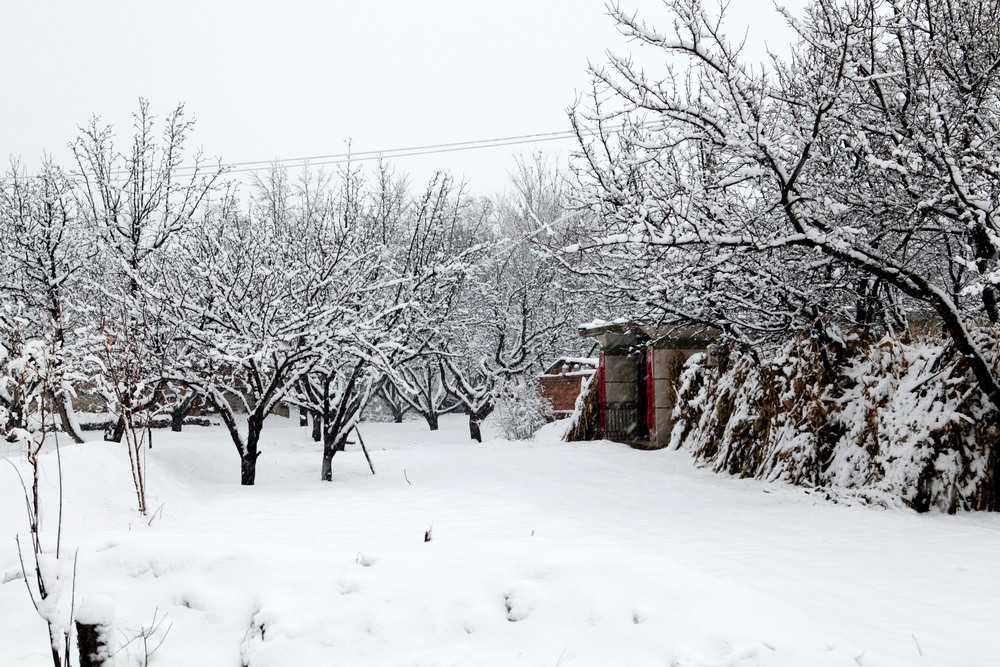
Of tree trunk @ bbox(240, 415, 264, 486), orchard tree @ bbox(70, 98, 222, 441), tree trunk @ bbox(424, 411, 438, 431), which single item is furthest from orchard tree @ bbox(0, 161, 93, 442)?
tree trunk @ bbox(424, 411, 438, 431)

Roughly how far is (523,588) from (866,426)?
5374mm

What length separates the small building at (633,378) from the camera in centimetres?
1384

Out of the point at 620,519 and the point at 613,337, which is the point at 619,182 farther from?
the point at 613,337

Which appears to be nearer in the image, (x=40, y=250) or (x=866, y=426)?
(x=866, y=426)

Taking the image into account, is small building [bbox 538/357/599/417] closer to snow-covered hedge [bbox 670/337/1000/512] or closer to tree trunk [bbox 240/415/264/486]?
snow-covered hedge [bbox 670/337/1000/512]

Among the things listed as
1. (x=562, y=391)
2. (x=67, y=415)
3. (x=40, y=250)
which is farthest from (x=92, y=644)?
(x=562, y=391)

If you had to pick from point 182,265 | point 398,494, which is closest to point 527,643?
point 398,494

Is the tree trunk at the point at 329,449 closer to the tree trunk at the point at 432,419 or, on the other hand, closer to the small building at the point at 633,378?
the small building at the point at 633,378

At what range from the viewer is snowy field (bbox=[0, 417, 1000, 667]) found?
3291 millimetres

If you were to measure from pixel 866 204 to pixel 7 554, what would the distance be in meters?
7.38

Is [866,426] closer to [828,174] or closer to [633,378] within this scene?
[828,174]

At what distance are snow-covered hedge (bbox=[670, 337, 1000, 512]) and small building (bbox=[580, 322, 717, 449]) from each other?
303 cm

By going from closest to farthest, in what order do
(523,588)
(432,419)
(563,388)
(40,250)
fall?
(523,588)
(40,250)
(563,388)
(432,419)

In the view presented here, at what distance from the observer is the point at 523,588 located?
3572 mm
